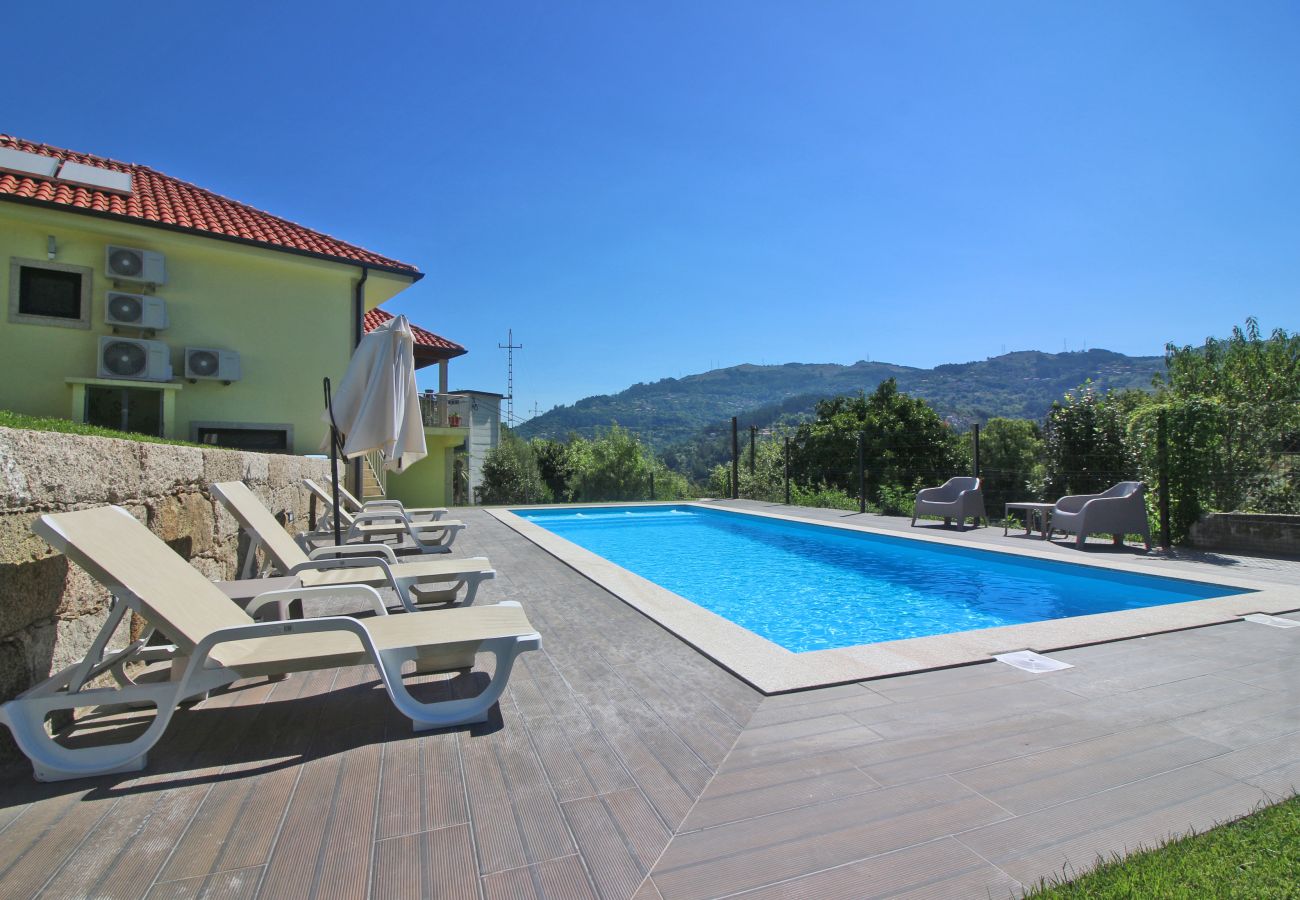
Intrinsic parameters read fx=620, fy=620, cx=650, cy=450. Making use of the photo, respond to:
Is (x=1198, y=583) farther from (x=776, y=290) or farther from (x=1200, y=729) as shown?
(x=776, y=290)

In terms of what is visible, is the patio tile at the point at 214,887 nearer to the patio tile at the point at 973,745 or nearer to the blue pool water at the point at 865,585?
the patio tile at the point at 973,745

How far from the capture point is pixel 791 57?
31.4ft

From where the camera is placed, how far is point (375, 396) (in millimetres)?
5484

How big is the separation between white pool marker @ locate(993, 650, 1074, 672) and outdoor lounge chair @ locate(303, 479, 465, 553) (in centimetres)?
434

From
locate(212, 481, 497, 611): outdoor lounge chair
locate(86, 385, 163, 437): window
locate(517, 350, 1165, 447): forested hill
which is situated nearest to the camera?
locate(212, 481, 497, 611): outdoor lounge chair

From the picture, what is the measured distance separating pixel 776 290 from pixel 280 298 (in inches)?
798

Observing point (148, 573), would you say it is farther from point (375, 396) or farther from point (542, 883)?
point (375, 396)

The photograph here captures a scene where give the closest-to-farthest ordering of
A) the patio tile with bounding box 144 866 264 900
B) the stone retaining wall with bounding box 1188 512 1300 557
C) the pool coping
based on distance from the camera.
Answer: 1. the patio tile with bounding box 144 866 264 900
2. the pool coping
3. the stone retaining wall with bounding box 1188 512 1300 557

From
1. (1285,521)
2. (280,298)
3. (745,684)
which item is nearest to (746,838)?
(745,684)

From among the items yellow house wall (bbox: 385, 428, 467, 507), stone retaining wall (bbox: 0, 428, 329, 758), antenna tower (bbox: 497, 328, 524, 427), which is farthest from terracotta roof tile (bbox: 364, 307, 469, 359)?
antenna tower (bbox: 497, 328, 524, 427)

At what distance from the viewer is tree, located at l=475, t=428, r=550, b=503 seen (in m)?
20.0

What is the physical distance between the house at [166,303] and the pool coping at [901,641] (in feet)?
28.2

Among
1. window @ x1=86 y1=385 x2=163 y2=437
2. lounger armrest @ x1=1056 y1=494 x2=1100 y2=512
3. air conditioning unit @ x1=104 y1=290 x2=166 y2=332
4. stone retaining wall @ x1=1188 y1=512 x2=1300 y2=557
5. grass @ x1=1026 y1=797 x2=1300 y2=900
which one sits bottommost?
grass @ x1=1026 y1=797 x2=1300 y2=900

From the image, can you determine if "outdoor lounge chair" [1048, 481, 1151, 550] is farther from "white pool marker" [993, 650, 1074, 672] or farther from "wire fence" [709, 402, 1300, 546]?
"white pool marker" [993, 650, 1074, 672]
